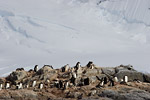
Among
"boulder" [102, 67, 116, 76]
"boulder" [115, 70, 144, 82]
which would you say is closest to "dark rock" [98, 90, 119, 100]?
"boulder" [115, 70, 144, 82]

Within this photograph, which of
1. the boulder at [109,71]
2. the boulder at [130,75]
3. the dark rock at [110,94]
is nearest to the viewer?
the dark rock at [110,94]

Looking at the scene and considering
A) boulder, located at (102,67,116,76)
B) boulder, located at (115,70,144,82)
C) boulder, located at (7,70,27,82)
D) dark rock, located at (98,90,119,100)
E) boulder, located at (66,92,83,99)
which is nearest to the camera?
dark rock, located at (98,90,119,100)

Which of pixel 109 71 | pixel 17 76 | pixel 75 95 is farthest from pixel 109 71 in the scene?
pixel 17 76

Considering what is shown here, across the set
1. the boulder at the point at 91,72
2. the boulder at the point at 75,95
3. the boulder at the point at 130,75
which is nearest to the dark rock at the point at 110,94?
the boulder at the point at 75,95

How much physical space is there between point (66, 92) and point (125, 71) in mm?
16482

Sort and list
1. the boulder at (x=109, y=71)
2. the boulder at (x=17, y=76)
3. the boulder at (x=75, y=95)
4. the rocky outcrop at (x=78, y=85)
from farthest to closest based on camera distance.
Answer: the boulder at (x=17, y=76)
the boulder at (x=109, y=71)
the boulder at (x=75, y=95)
the rocky outcrop at (x=78, y=85)

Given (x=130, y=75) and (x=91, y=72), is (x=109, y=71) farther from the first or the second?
(x=130, y=75)

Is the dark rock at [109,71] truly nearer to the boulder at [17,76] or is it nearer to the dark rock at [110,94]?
the dark rock at [110,94]

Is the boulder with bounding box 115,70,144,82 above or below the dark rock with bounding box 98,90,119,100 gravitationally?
above

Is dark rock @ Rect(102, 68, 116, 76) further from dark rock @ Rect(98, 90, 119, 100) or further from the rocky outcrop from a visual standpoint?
dark rock @ Rect(98, 90, 119, 100)

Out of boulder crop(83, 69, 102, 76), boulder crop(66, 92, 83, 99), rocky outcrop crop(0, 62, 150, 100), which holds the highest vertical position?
boulder crop(83, 69, 102, 76)

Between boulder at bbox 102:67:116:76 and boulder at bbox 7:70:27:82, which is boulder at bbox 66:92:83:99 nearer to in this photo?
boulder at bbox 102:67:116:76

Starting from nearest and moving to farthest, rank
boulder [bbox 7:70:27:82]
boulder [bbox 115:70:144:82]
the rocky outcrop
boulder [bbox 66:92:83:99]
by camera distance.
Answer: the rocky outcrop → boulder [bbox 66:92:83:99] → boulder [bbox 115:70:144:82] → boulder [bbox 7:70:27:82]

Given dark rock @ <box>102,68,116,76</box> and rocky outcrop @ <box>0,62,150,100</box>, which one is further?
dark rock @ <box>102,68,116,76</box>
